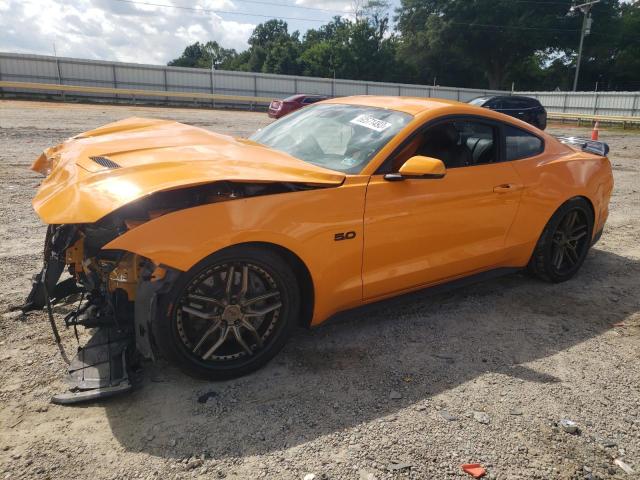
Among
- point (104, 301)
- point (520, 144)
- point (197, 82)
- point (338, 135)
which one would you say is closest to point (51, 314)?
point (104, 301)

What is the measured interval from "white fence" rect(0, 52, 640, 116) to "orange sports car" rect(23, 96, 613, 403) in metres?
27.9

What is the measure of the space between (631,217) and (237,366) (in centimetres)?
644

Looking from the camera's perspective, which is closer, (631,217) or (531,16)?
(631,217)

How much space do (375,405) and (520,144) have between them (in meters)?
2.54

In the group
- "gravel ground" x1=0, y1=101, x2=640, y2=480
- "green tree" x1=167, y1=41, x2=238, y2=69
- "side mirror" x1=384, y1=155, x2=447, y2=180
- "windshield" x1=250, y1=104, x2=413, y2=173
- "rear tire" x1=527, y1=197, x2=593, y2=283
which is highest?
"green tree" x1=167, y1=41, x2=238, y2=69

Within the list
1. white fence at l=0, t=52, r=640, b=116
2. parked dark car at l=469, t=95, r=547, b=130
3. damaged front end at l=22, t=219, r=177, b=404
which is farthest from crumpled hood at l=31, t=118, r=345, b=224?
white fence at l=0, t=52, r=640, b=116

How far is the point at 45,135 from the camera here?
1248cm

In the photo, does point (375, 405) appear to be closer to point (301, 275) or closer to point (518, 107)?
point (301, 275)

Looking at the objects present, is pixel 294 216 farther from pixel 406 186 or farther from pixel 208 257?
pixel 406 186

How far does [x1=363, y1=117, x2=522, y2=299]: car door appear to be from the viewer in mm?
3174

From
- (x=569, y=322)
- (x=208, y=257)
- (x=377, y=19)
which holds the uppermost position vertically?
(x=377, y=19)

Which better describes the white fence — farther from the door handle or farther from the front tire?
the front tire

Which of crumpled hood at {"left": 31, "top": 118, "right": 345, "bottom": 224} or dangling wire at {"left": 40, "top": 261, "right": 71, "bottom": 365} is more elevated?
crumpled hood at {"left": 31, "top": 118, "right": 345, "bottom": 224}

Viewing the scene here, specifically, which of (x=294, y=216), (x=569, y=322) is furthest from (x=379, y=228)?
(x=569, y=322)
